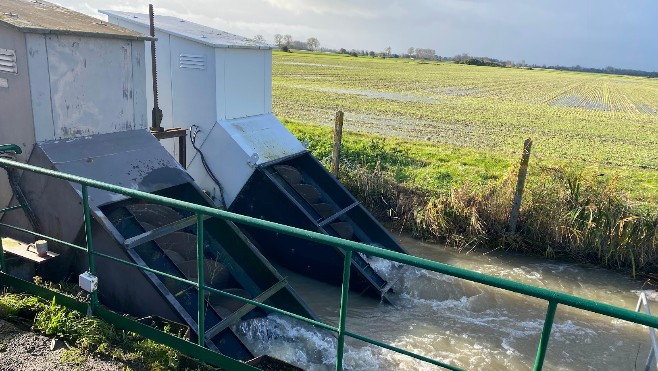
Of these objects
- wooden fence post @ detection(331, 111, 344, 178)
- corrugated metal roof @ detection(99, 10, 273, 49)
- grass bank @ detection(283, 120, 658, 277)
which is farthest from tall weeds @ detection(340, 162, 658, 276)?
corrugated metal roof @ detection(99, 10, 273, 49)

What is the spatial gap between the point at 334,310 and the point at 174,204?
13.5ft

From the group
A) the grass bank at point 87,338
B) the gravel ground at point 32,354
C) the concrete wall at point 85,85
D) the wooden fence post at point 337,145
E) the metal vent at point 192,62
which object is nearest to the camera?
the gravel ground at point 32,354

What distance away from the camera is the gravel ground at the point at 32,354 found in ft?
11.7

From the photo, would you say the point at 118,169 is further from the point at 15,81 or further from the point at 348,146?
the point at 348,146

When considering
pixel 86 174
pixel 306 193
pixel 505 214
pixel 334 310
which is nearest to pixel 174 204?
pixel 86 174

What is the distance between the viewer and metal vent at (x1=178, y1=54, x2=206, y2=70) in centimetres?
777

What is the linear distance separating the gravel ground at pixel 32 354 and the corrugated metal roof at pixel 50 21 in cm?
283

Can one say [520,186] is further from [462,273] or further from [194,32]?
[462,273]

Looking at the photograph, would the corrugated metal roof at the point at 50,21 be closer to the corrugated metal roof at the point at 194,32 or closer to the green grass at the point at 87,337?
the corrugated metal roof at the point at 194,32

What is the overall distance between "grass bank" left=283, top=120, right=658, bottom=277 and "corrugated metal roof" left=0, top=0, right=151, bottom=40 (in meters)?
5.53

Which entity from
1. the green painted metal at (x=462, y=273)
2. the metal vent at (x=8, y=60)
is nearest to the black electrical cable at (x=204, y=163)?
the metal vent at (x=8, y=60)

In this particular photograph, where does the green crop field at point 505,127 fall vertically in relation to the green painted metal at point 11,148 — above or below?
below

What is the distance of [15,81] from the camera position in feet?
16.4

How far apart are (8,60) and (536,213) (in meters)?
7.96
